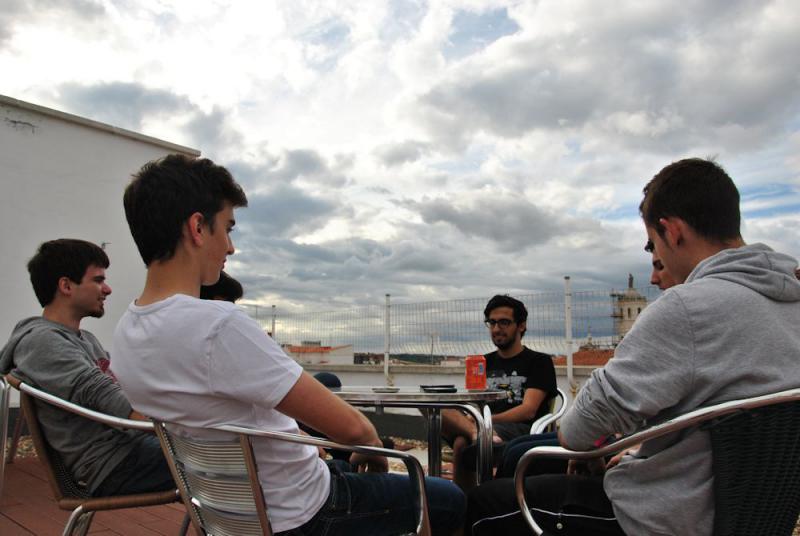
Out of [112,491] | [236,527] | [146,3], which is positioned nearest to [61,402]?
[112,491]

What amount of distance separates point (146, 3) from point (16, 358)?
199 inches

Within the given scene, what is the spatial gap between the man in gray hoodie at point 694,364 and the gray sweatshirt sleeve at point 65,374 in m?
1.67

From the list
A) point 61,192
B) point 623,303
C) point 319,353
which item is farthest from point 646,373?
point 319,353

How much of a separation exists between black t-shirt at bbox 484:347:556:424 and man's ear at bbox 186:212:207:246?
8.43ft

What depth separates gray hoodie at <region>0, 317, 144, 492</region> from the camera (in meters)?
1.99

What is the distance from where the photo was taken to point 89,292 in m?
2.60

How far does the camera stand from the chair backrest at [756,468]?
1.18m

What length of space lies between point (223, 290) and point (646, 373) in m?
2.36

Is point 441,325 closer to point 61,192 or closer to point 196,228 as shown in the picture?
point 61,192

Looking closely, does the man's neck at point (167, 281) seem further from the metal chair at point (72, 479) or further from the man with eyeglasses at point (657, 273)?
the man with eyeglasses at point (657, 273)

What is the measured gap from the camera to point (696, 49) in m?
5.27

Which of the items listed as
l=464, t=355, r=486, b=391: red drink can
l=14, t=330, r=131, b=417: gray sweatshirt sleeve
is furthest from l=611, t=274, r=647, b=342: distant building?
l=14, t=330, r=131, b=417: gray sweatshirt sleeve

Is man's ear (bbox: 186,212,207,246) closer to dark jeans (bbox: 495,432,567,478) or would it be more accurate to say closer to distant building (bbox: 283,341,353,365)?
dark jeans (bbox: 495,432,567,478)

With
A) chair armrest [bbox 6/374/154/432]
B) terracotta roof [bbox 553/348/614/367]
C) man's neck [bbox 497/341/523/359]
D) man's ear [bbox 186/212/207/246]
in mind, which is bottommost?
terracotta roof [bbox 553/348/614/367]
